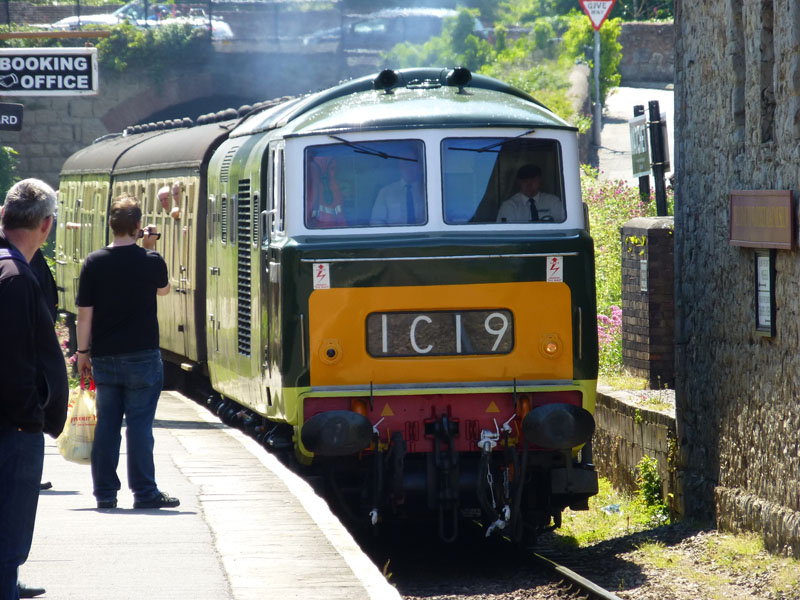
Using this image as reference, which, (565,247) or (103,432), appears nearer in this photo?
(103,432)

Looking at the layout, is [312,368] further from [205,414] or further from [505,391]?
[205,414]

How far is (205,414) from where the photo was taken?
43.1 ft

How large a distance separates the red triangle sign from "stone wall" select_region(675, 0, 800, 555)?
15396 mm

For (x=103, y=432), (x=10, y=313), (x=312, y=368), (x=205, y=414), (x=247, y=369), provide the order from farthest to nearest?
(x=205, y=414) → (x=247, y=369) → (x=312, y=368) → (x=103, y=432) → (x=10, y=313)

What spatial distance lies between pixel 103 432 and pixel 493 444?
7.68 ft

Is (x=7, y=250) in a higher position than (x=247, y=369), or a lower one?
higher

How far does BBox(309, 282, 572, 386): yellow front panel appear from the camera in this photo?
856 cm

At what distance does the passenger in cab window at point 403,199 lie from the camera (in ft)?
29.1

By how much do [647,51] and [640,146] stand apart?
69.7 ft

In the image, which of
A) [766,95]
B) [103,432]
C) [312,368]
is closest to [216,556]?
[103,432]

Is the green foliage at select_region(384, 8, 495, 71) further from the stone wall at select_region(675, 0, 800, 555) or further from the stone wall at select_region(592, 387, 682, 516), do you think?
the stone wall at select_region(675, 0, 800, 555)

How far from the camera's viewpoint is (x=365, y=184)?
895 cm

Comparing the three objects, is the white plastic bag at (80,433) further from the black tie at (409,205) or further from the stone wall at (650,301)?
the stone wall at (650,301)

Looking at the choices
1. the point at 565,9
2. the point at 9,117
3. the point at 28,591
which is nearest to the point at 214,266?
the point at 9,117
